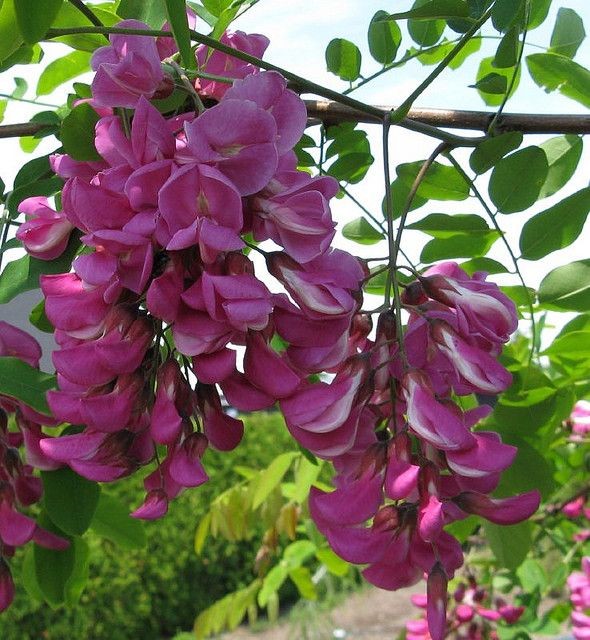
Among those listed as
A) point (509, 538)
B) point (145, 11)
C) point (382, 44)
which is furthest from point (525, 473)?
point (145, 11)

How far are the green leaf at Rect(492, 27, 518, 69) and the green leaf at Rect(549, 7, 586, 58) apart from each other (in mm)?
242

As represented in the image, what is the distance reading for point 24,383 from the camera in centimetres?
66

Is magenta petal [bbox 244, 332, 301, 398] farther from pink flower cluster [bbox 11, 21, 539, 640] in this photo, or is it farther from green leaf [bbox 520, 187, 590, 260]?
green leaf [bbox 520, 187, 590, 260]

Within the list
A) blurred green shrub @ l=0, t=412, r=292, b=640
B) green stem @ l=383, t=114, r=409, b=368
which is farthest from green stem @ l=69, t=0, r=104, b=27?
blurred green shrub @ l=0, t=412, r=292, b=640

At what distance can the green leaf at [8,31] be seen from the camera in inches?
26.6

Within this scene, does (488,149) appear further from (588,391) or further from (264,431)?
(264,431)

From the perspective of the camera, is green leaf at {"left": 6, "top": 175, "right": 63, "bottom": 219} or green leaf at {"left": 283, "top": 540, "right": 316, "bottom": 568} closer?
green leaf at {"left": 6, "top": 175, "right": 63, "bottom": 219}

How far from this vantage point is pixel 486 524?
98cm

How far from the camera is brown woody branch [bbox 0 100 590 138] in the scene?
763 mm

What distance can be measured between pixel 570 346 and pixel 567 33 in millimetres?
341

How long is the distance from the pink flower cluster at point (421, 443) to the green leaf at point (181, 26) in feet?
0.68

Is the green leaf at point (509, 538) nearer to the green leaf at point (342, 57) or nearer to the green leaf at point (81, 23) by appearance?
the green leaf at point (342, 57)

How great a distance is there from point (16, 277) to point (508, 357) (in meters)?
0.49

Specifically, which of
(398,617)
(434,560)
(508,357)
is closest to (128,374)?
(434,560)
